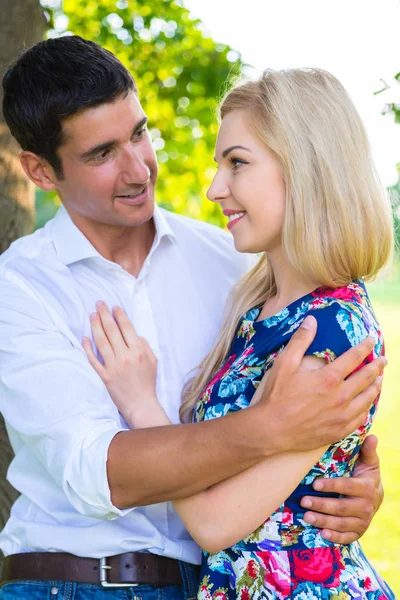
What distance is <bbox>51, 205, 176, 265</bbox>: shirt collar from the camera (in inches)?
102

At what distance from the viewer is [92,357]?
243 centimetres

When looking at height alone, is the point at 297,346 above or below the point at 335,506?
above

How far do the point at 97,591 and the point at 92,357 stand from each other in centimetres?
67

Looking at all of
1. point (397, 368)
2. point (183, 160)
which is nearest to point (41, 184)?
point (183, 160)

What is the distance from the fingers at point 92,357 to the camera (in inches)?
94.9

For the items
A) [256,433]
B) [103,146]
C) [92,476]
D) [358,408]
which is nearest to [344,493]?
[358,408]

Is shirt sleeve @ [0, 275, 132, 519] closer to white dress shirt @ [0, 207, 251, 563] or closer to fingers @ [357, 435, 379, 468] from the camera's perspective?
white dress shirt @ [0, 207, 251, 563]

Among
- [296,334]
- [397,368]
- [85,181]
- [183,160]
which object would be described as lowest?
[397,368]

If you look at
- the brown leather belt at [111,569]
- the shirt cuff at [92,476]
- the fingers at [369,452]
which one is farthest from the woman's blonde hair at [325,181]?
the brown leather belt at [111,569]

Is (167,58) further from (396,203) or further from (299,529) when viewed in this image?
(299,529)

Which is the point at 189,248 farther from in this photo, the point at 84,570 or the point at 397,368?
the point at 397,368

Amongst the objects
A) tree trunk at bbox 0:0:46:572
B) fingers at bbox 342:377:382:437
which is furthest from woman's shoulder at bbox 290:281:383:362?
tree trunk at bbox 0:0:46:572

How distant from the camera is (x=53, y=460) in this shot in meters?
2.19

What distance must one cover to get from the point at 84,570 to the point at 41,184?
1.41 metres
